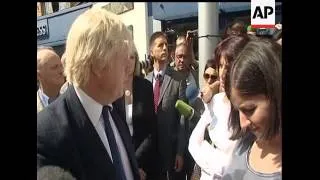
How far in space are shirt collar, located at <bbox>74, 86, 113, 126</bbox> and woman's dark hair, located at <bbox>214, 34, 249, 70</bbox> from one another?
0.52 metres

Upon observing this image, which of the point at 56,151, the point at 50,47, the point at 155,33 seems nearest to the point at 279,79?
the point at 56,151

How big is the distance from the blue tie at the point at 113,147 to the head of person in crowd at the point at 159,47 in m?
1.43

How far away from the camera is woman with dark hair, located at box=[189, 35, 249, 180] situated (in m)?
1.51

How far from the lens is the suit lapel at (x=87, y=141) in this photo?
1248mm

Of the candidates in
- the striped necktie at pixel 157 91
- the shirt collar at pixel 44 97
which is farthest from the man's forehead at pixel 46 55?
the striped necktie at pixel 157 91

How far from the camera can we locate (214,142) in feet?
5.33

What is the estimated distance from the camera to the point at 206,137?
1.81 m

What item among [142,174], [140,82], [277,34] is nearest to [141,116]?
[140,82]

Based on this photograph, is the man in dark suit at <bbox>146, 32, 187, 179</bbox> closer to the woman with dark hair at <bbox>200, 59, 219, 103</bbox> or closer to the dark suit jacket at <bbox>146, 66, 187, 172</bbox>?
the dark suit jacket at <bbox>146, 66, 187, 172</bbox>

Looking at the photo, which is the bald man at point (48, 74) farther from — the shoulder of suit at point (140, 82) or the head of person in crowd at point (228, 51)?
the head of person in crowd at point (228, 51)

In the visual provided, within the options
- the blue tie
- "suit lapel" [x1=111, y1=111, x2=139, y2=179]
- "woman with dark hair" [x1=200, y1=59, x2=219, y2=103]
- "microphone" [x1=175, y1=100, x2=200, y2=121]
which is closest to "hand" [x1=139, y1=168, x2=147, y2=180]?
"microphone" [x1=175, y1=100, x2=200, y2=121]

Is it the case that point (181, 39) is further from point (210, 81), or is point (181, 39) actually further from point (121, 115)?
point (121, 115)

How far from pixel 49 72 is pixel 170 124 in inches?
29.9
